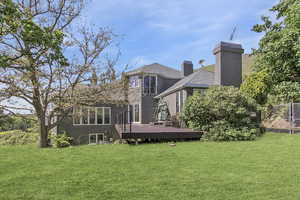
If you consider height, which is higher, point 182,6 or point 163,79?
point 182,6

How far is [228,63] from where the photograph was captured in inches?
537

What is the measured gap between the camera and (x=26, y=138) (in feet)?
58.4

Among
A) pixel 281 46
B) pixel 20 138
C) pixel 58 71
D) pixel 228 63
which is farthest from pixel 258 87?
pixel 20 138

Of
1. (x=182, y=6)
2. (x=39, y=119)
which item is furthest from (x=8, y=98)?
(x=182, y=6)

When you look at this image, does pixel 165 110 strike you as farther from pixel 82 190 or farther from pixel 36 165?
pixel 82 190

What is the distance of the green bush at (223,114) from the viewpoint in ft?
31.9

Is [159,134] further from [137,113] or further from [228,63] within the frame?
[137,113]

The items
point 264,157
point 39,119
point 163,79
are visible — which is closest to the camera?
point 264,157

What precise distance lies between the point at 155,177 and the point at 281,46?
39.6 ft

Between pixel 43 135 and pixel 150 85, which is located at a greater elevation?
pixel 150 85

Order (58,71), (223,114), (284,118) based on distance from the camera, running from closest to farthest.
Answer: (58,71) < (223,114) < (284,118)

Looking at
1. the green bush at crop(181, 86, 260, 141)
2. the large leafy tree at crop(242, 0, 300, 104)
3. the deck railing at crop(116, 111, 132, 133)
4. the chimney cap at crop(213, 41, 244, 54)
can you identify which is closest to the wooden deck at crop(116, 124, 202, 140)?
the deck railing at crop(116, 111, 132, 133)

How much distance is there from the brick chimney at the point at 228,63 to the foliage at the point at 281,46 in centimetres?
165

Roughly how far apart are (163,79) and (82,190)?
18.3 metres
